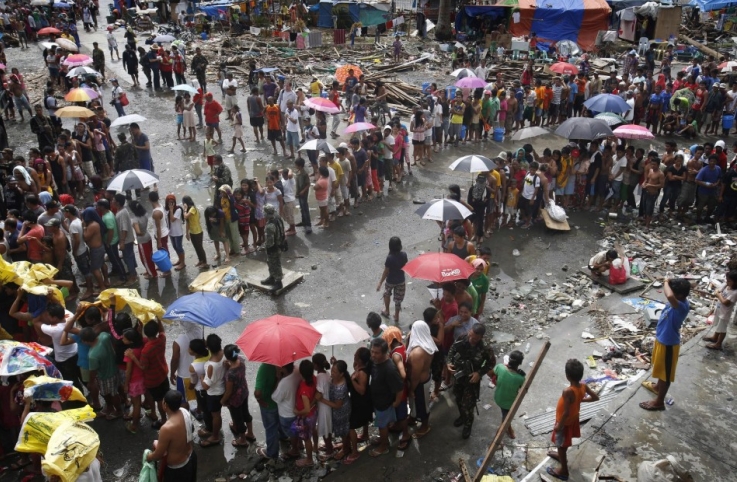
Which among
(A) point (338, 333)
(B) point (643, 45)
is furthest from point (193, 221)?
(B) point (643, 45)

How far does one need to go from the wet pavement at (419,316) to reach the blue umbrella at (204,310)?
145 cm

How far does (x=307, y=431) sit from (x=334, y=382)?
66 cm

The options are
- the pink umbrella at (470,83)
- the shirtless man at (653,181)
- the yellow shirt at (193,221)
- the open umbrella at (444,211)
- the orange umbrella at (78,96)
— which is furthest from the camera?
the pink umbrella at (470,83)

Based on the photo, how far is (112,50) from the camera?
Result: 26.4m

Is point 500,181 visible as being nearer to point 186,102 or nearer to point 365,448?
point 365,448

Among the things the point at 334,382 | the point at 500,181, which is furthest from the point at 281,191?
Result: the point at 334,382

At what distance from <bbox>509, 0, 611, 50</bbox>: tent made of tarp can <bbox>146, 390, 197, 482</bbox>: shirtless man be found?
29.6 m

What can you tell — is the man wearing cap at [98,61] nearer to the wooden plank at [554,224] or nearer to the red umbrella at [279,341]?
the wooden plank at [554,224]

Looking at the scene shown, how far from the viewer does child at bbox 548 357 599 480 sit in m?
5.72

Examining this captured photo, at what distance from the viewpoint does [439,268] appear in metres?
7.72

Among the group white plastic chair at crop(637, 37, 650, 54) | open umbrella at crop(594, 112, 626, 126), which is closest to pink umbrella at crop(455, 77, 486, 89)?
open umbrella at crop(594, 112, 626, 126)

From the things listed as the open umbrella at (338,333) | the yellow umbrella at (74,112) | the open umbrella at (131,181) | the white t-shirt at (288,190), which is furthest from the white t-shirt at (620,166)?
the yellow umbrella at (74,112)

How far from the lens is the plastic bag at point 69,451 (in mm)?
4598

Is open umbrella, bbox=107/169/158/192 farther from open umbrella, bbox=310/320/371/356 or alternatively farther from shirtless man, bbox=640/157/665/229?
shirtless man, bbox=640/157/665/229
